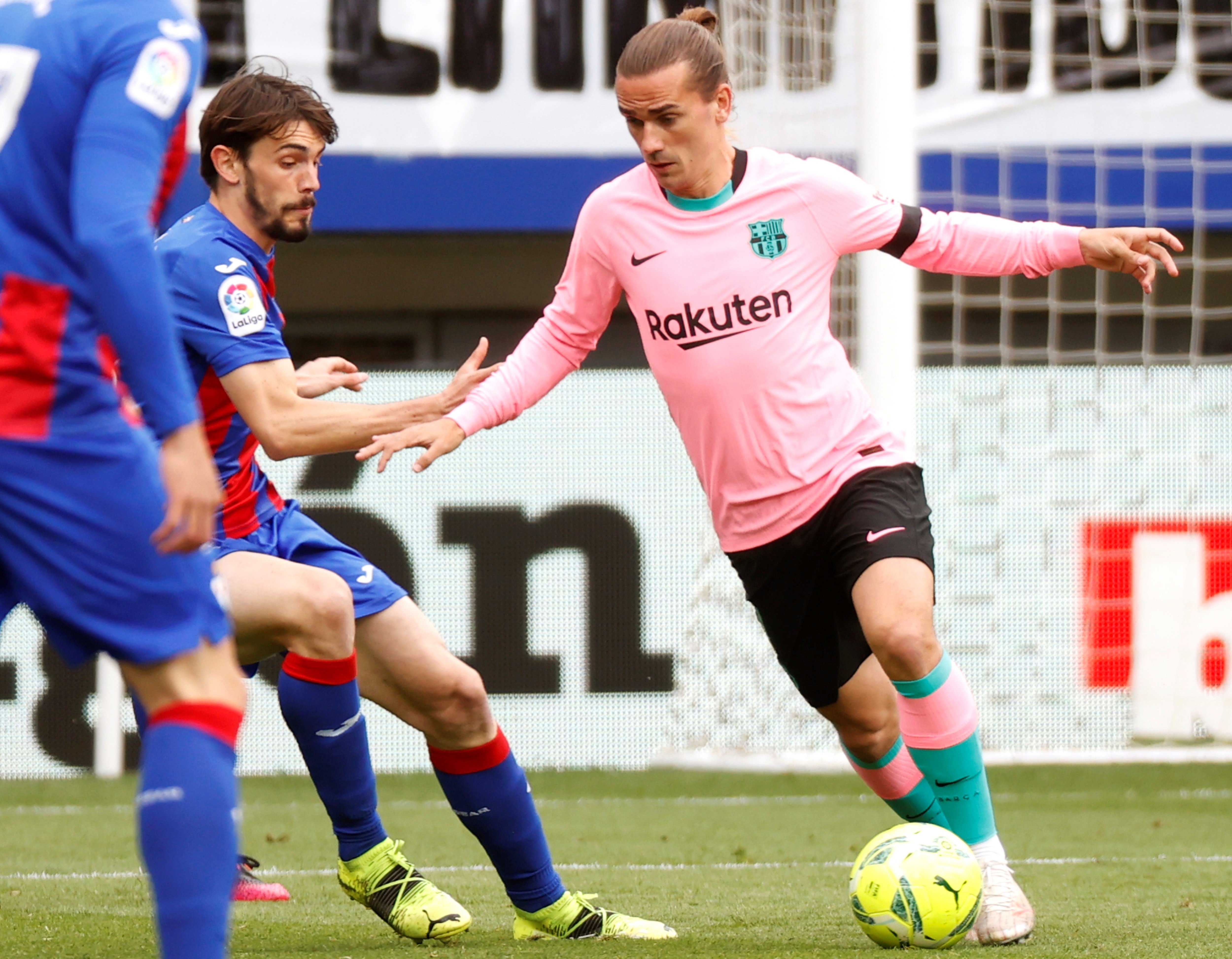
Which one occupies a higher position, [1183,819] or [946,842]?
[946,842]

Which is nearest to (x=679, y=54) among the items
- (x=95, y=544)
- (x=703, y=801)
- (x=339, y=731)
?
(x=339, y=731)

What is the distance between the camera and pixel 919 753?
3820 millimetres

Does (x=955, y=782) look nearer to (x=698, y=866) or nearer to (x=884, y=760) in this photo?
(x=884, y=760)

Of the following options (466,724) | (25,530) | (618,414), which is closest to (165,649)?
(25,530)

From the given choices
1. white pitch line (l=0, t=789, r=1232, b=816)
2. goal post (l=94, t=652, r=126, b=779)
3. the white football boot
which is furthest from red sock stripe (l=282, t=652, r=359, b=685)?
goal post (l=94, t=652, r=126, b=779)

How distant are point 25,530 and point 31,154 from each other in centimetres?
51

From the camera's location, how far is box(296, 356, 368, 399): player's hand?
3596 millimetres

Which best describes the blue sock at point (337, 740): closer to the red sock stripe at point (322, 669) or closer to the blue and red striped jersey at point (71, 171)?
the red sock stripe at point (322, 669)

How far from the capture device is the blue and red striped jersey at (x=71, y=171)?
224 cm

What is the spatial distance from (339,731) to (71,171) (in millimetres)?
1782

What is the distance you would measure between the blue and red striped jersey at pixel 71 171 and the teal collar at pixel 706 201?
1.75 m

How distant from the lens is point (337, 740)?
382cm

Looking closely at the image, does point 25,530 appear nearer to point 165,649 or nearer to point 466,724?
point 165,649

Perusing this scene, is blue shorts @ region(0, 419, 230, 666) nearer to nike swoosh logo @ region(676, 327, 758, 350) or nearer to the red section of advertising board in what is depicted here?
nike swoosh logo @ region(676, 327, 758, 350)
